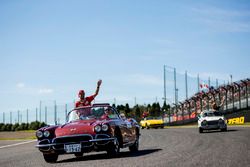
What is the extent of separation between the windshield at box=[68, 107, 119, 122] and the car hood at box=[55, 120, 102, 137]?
69 cm

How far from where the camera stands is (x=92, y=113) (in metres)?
12.4

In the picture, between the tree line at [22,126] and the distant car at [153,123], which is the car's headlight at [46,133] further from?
the tree line at [22,126]

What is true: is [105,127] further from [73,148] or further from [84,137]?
[73,148]

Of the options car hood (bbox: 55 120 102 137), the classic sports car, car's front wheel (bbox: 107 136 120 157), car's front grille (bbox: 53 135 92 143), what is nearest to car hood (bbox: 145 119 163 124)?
the classic sports car

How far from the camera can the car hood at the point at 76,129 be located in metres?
11.0

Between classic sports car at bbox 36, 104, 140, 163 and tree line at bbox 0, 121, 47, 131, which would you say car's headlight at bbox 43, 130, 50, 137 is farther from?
tree line at bbox 0, 121, 47, 131

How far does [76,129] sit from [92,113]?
4.50 ft

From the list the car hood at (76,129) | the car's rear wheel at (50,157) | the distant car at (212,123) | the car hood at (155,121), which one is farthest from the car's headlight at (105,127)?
the car hood at (155,121)

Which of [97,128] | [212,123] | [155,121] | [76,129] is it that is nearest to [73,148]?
[76,129]

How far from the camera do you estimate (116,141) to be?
11.3 m

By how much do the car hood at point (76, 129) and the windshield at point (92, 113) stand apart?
0.69 metres

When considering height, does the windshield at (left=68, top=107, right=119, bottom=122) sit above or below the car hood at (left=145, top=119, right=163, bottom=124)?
above

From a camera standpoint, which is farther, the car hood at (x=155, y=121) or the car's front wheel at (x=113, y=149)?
the car hood at (x=155, y=121)

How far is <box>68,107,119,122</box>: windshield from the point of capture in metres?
12.3
